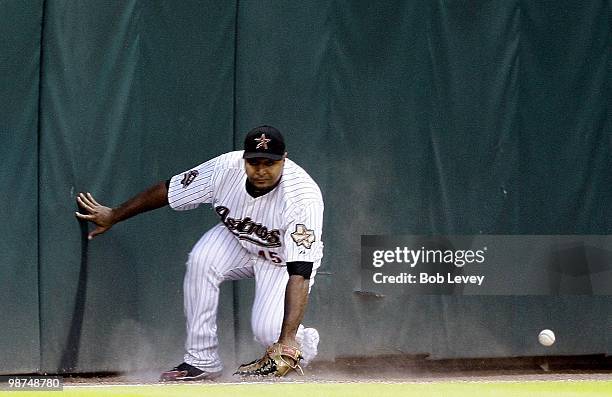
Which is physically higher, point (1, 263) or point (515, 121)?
point (515, 121)

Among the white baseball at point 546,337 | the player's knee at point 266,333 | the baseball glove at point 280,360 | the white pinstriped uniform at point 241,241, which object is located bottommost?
the baseball glove at point 280,360

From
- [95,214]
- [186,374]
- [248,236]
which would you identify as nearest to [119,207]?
[95,214]

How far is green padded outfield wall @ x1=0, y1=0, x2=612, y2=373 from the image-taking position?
6.84 m

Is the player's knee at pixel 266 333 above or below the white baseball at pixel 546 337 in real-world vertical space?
below

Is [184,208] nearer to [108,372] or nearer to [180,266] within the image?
[180,266]

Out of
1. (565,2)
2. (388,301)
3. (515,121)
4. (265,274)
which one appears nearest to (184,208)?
(265,274)

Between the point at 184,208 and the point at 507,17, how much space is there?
2719 mm

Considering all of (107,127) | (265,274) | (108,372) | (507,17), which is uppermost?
(507,17)

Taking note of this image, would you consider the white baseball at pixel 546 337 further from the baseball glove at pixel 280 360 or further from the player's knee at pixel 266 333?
the baseball glove at pixel 280 360

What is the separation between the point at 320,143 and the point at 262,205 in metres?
1.16

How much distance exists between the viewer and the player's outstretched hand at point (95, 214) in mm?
6746

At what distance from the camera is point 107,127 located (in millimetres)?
6930

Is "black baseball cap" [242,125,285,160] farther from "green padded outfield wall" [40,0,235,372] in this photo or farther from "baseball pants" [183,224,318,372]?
"green padded outfield wall" [40,0,235,372]

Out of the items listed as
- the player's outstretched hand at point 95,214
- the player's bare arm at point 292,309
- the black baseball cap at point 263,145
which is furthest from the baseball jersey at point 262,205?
the player's outstretched hand at point 95,214
